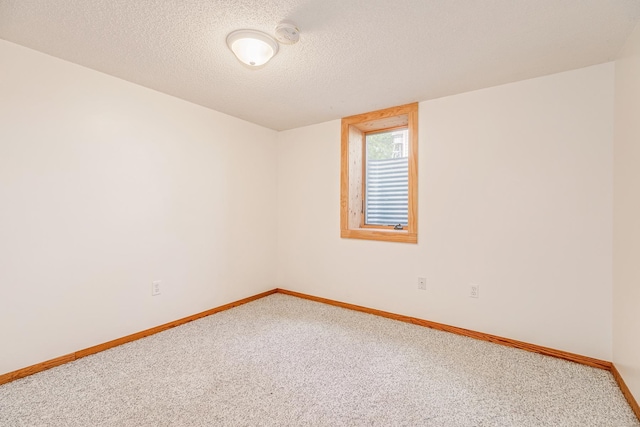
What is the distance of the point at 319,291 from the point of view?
11.2ft

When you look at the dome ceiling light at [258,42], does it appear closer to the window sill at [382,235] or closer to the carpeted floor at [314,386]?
the window sill at [382,235]

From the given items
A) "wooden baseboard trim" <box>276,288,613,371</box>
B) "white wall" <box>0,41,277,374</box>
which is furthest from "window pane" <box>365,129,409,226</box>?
"white wall" <box>0,41,277,374</box>

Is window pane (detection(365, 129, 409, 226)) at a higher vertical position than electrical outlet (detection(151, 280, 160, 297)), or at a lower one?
higher

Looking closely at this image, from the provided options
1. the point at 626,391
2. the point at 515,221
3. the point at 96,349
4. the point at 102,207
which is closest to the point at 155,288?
the point at 96,349

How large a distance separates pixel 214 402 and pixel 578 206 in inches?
107

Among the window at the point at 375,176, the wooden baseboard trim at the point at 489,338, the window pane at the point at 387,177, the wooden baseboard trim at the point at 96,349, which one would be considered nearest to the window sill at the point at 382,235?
the window at the point at 375,176

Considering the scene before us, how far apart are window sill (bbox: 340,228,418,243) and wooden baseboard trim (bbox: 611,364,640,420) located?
153 centimetres

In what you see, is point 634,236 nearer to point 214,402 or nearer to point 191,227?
point 214,402

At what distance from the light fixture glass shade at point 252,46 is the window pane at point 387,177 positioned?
6.14ft

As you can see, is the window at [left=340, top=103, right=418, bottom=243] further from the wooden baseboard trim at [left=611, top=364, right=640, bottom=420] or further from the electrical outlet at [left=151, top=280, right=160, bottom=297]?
the electrical outlet at [left=151, top=280, right=160, bottom=297]

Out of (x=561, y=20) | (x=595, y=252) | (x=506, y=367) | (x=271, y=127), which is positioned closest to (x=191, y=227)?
(x=271, y=127)

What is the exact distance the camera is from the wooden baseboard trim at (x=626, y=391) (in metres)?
1.49

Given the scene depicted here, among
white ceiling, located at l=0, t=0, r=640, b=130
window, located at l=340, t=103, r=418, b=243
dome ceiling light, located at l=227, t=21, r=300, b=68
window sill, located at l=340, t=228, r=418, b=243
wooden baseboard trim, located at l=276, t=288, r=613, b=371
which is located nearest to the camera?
white ceiling, located at l=0, t=0, r=640, b=130

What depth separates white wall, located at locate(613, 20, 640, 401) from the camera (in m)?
1.54
